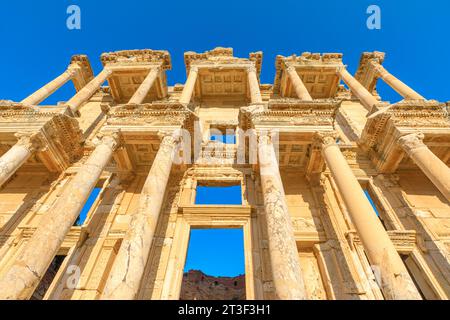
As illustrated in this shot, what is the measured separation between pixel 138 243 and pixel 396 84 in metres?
18.0

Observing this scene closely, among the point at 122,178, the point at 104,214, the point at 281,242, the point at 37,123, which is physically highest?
the point at 37,123

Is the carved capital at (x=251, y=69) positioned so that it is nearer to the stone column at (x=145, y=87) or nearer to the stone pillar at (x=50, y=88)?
the stone column at (x=145, y=87)

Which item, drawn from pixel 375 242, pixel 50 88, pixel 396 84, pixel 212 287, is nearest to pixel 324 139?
pixel 375 242

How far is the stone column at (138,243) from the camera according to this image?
662cm

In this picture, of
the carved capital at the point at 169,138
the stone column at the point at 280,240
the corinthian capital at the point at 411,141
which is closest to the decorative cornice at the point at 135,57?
the carved capital at the point at 169,138

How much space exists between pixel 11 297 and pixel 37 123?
8.79 meters

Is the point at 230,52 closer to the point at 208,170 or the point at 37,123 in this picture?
the point at 208,170

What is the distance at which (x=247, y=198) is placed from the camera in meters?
12.5

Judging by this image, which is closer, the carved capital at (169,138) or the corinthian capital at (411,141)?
the corinthian capital at (411,141)

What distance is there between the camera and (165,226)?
11.4m

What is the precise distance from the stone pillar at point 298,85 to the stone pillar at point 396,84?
19.1ft

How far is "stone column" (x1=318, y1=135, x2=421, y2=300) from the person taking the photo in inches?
249

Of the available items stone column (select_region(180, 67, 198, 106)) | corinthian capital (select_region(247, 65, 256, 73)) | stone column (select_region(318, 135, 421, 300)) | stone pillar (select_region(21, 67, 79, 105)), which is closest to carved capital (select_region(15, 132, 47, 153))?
stone pillar (select_region(21, 67, 79, 105))
